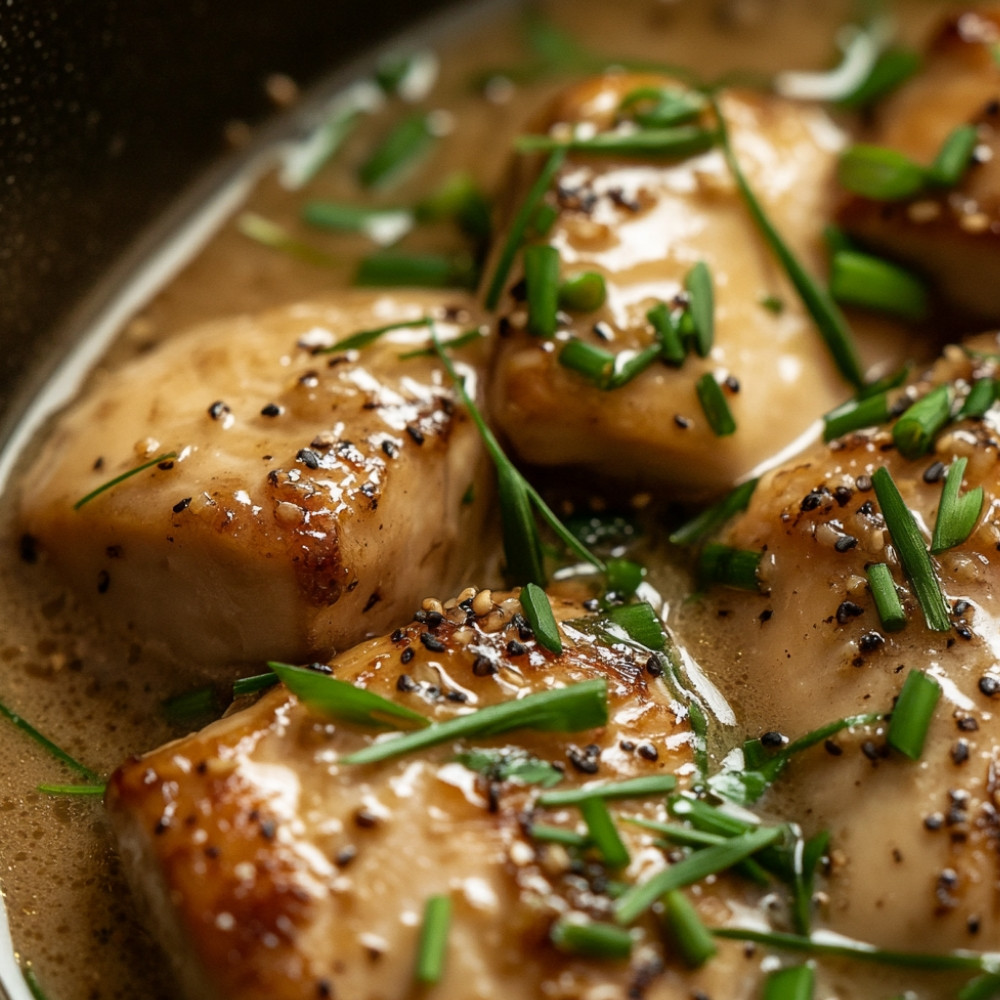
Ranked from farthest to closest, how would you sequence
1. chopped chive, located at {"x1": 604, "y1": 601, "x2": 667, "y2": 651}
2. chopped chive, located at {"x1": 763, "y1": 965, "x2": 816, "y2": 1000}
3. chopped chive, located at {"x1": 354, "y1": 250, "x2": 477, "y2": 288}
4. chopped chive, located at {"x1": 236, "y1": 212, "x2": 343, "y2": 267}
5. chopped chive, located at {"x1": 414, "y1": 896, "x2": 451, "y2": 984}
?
chopped chive, located at {"x1": 236, "y1": 212, "x2": 343, "y2": 267}
chopped chive, located at {"x1": 354, "y1": 250, "x2": 477, "y2": 288}
chopped chive, located at {"x1": 604, "y1": 601, "x2": 667, "y2": 651}
chopped chive, located at {"x1": 763, "y1": 965, "x2": 816, "y2": 1000}
chopped chive, located at {"x1": 414, "y1": 896, "x2": 451, "y2": 984}

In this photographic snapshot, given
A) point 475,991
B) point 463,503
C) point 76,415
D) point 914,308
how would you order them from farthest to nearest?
point 914,308 → point 76,415 → point 463,503 → point 475,991

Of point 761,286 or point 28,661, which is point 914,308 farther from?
point 28,661

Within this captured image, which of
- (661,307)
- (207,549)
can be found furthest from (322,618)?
(661,307)

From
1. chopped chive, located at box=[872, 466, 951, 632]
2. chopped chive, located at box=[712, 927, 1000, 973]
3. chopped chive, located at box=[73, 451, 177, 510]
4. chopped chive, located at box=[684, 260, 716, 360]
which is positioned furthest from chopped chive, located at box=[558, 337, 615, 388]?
chopped chive, located at box=[712, 927, 1000, 973]

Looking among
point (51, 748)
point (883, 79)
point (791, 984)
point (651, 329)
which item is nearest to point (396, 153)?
point (651, 329)

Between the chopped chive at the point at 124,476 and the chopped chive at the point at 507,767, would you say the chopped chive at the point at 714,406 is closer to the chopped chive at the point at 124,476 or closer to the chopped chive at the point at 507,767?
the chopped chive at the point at 507,767

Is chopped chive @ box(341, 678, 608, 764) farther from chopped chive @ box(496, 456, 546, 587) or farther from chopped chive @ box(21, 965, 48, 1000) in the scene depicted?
chopped chive @ box(21, 965, 48, 1000)
